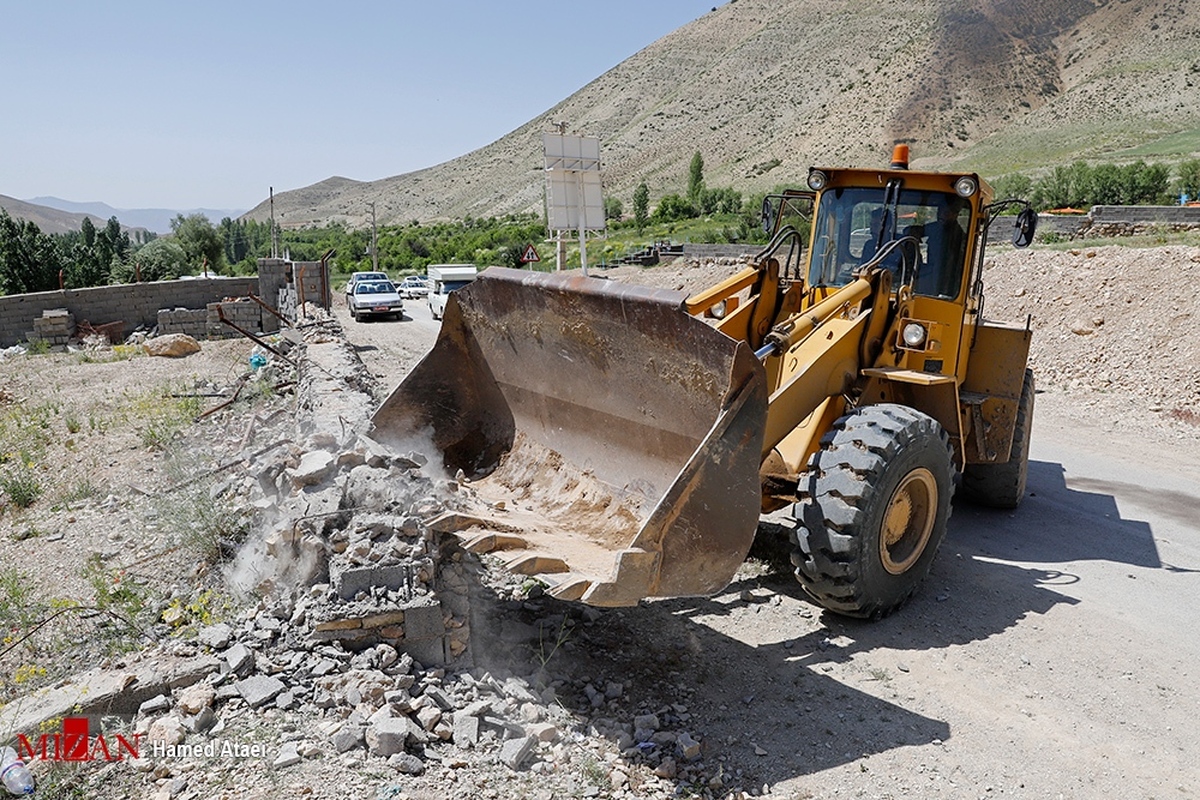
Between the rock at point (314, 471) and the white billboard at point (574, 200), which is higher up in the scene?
the white billboard at point (574, 200)

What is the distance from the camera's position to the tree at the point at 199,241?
191 ft

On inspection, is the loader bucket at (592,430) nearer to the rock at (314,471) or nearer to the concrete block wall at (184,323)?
the rock at (314,471)

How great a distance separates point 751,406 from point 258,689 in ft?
8.87

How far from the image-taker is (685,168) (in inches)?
3369

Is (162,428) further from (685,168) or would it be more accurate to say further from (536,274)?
(685,168)

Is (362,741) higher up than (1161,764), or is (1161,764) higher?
(362,741)

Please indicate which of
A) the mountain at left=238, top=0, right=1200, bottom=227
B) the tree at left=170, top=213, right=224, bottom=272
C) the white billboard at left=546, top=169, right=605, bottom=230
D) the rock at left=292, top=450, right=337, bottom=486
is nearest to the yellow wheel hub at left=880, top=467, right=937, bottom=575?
the rock at left=292, top=450, right=337, bottom=486

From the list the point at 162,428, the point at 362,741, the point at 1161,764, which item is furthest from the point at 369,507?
the point at 162,428

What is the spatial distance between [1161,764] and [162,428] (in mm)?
10675

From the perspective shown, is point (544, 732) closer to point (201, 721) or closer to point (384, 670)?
point (384, 670)

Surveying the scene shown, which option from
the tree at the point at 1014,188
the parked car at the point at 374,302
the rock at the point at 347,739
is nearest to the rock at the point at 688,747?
the rock at the point at 347,739

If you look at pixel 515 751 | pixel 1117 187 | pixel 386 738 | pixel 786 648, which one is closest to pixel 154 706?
pixel 386 738

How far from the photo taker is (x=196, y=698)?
12.9 ft

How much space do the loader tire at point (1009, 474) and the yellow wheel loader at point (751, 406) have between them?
24mm
